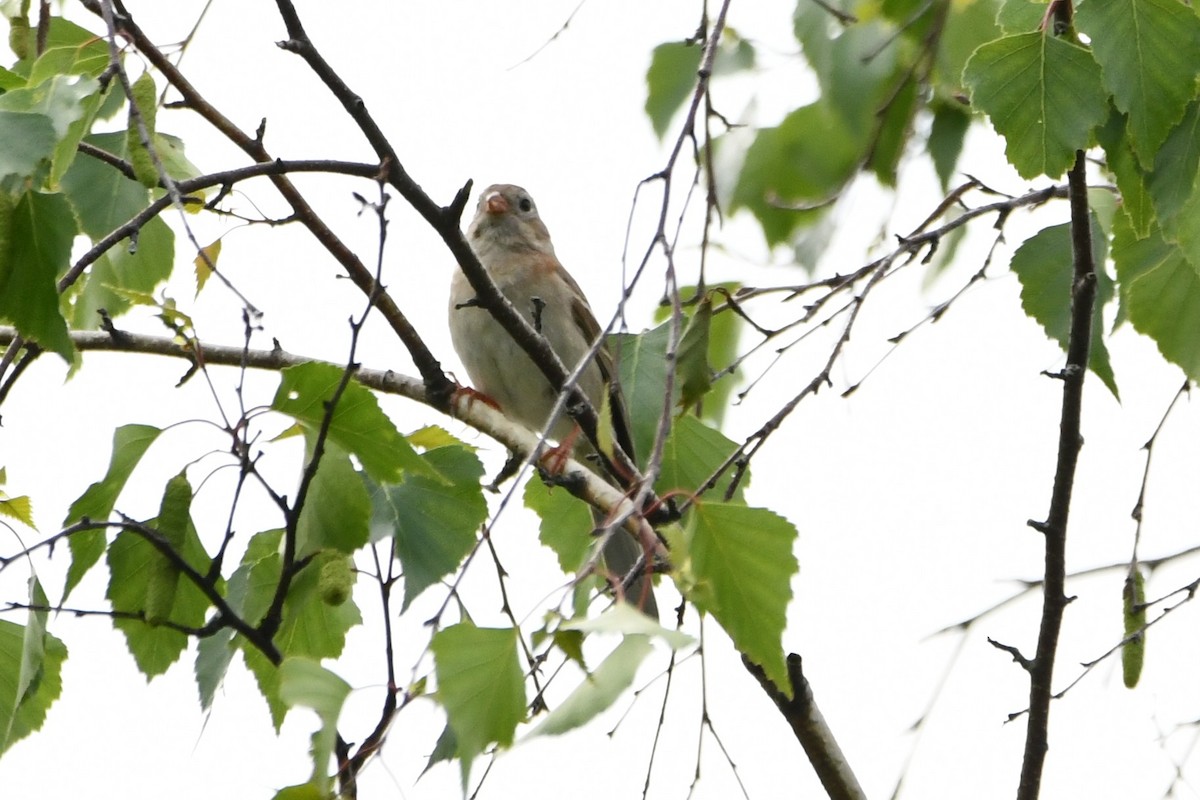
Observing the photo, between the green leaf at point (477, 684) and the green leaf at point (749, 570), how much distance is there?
1.18 ft

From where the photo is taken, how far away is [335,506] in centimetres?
242

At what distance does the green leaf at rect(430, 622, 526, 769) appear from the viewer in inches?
66.4

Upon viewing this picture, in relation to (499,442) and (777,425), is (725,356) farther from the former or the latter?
(777,425)

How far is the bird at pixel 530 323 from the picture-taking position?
5734 mm

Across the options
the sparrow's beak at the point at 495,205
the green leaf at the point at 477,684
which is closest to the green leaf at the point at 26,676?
the green leaf at the point at 477,684

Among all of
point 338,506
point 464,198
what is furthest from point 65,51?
point 338,506

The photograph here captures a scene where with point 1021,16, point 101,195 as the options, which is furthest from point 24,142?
point 1021,16

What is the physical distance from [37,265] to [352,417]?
56 cm

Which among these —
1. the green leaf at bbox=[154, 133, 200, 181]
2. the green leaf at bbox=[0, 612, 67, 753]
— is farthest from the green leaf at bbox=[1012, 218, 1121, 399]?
the green leaf at bbox=[0, 612, 67, 753]

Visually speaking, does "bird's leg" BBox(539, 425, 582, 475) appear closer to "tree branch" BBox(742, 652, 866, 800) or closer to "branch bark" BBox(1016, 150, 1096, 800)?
"tree branch" BBox(742, 652, 866, 800)

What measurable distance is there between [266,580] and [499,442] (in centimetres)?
112

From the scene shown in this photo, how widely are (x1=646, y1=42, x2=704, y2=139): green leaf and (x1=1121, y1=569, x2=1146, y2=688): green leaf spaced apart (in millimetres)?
1451

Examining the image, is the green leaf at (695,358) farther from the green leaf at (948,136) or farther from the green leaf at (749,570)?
the green leaf at (948,136)

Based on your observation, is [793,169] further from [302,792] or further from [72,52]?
[302,792]
